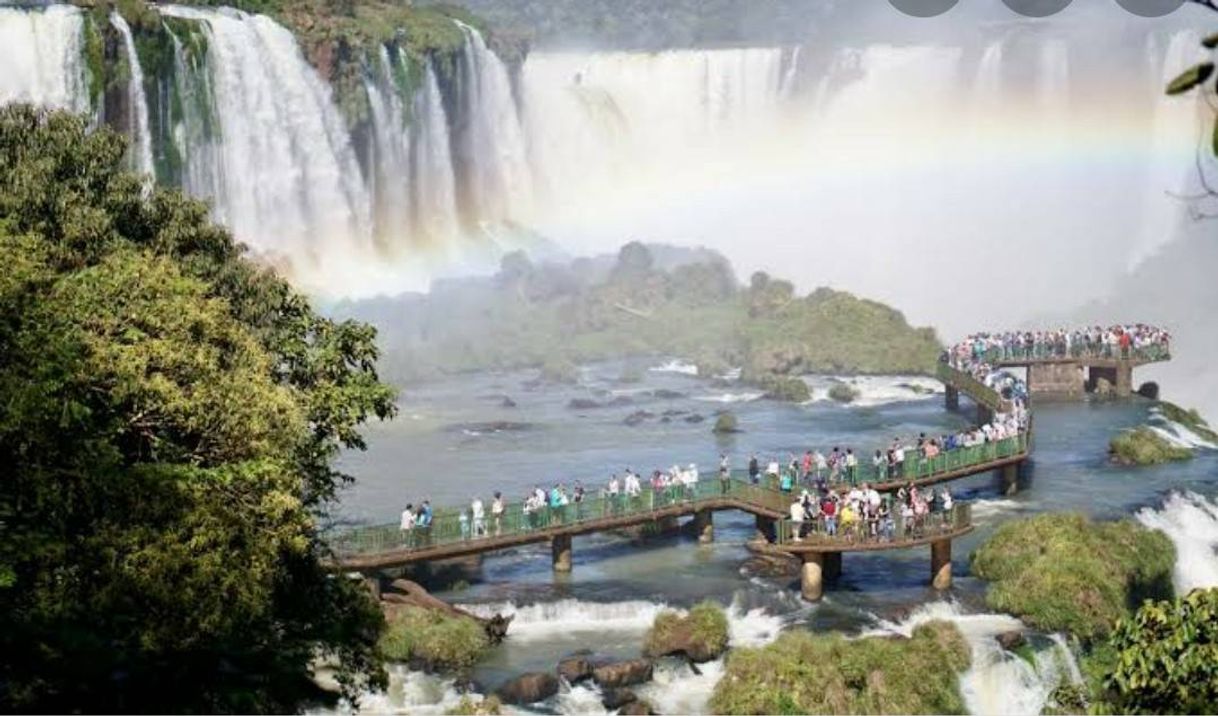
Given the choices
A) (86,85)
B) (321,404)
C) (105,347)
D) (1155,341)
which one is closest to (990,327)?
(1155,341)

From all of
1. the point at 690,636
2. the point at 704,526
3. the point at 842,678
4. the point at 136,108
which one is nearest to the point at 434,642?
the point at 690,636

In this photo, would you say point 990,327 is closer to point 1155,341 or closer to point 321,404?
point 1155,341

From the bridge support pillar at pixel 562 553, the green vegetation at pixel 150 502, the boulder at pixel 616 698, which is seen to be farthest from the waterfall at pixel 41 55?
the boulder at pixel 616 698

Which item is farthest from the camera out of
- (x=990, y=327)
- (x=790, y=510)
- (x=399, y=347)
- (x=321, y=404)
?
(x=990, y=327)

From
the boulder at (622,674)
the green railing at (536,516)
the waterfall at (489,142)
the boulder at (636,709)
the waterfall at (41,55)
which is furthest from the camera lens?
the waterfall at (489,142)

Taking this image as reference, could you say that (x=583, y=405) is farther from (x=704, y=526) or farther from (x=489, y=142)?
(x=489, y=142)

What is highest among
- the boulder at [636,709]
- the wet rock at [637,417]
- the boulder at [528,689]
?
the wet rock at [637,417]

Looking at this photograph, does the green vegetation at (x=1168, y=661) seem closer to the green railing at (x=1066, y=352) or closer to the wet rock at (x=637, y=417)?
the wet rock at (x=637, y=417)

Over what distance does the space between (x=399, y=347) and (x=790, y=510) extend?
2410 cm

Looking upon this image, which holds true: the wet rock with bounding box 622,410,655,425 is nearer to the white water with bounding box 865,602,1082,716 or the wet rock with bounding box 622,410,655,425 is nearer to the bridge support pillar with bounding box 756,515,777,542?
the bridge support pillar with bounding box 756,515,777,542

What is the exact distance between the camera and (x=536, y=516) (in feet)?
94.3

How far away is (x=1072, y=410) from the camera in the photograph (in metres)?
44.3

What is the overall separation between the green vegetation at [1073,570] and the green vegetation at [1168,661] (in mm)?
13295

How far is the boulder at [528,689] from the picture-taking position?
74.1ft
